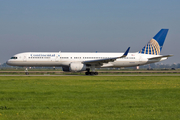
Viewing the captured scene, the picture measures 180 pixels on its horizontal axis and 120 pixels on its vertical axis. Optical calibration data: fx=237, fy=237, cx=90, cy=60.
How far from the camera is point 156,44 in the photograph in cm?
4912

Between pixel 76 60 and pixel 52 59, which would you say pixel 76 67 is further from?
pixel 52 59

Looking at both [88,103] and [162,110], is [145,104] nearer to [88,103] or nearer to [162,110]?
[162,110]

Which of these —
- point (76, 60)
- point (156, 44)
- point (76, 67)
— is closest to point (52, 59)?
point (76, 60)

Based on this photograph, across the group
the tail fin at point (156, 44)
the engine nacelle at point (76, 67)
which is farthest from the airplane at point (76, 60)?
the tail fin at point (156, 44)

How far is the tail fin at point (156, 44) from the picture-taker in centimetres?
4859

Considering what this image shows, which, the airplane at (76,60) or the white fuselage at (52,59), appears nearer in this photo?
the airplane at (76,60)

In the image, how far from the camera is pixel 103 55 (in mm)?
45406

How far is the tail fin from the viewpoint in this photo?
48.6 meters

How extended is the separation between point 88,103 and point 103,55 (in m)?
32.8

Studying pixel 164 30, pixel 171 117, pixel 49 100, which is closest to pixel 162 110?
pixel 171 117

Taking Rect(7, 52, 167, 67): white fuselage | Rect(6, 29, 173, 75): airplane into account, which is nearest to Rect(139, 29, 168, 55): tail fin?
Rect(6, 29, 173, 75): airplane

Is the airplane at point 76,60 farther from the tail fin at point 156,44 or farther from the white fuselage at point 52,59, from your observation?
the tail fin at point 156,44

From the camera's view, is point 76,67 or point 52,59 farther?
point 52,59

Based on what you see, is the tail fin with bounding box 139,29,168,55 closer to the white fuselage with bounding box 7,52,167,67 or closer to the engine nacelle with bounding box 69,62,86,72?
the white fuselage with bounding box 7,52,167,67
